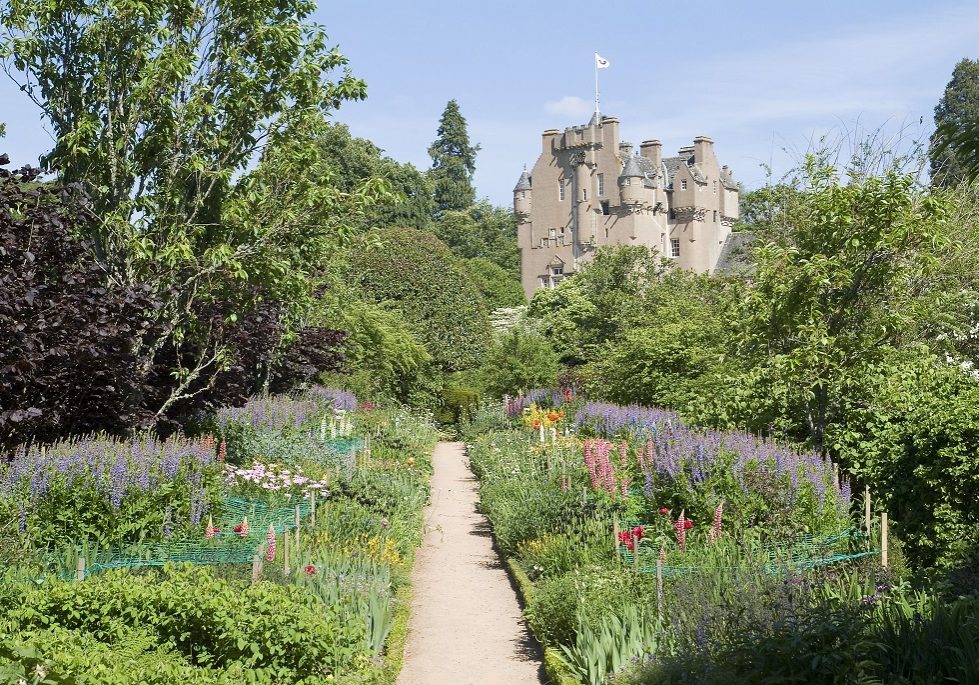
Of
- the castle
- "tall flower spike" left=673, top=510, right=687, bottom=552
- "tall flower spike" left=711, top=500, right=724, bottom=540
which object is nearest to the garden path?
"tall flower spike" left=673, top=510, right=687, bottom=552

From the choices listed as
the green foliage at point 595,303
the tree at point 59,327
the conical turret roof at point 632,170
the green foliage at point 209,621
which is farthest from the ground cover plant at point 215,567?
the conical turret roof at point 632,170

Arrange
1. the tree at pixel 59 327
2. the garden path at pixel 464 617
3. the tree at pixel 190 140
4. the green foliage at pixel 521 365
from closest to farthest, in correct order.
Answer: the garden path at pixel 464 617
the tree at pixel 59 327
the tree at pixel 190 140
the green foliage at pixel 521 365

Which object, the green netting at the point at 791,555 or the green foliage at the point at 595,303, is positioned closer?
the green netting at the point at 791,555

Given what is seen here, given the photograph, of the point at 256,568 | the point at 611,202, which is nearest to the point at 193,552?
the point at 256,568

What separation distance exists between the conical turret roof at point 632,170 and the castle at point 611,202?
63 mm

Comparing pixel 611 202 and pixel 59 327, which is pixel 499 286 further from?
pixel 59 327

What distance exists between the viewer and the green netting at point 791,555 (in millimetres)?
8141

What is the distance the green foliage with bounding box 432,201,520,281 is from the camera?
7288cm

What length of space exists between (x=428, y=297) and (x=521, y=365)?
7.73 m

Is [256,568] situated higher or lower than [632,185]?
lower

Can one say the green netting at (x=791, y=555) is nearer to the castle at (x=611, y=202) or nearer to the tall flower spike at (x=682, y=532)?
the tall flower spike at (x=682, y=532)

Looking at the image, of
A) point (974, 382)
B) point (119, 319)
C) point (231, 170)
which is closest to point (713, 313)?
point (974, 382)

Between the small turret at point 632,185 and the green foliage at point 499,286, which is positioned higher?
the small turret at point 632,185

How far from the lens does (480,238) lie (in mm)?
74562
